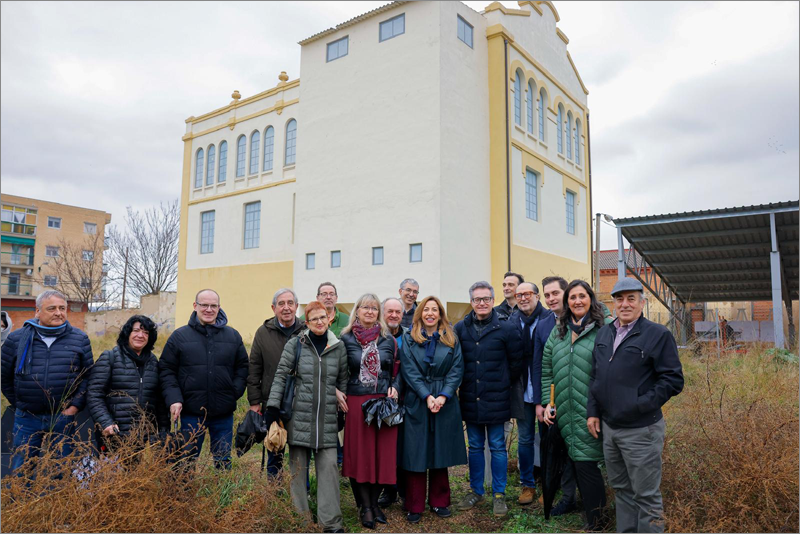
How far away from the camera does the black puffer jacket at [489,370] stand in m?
5.37

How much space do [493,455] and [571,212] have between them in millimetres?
19687

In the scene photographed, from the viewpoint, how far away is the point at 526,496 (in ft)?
18.2

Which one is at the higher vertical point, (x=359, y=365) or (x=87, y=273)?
(x=87, y=273)

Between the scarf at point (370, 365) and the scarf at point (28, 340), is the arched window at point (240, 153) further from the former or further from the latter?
the scarf at point (370, 365)

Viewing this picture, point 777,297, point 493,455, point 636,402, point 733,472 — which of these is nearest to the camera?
point 636,402

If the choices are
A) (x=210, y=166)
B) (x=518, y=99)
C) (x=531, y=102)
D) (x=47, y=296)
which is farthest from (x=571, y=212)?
(x=47, y=296)

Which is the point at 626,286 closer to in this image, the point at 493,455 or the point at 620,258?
the point at 493,455

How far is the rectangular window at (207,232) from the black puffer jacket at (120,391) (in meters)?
21.5

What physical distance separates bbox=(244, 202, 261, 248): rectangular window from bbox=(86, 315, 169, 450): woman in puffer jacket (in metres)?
18.8

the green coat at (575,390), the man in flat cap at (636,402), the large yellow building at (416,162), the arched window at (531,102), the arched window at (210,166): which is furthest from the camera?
the arched window at (210,166)

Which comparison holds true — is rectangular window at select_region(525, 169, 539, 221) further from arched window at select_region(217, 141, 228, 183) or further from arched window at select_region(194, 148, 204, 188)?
arched window at select_region(194, 148, 204, 188)

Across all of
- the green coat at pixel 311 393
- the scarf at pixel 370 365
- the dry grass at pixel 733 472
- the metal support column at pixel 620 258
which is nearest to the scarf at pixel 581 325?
the dry grass at pixel 733 472

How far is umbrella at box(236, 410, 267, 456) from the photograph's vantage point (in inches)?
195

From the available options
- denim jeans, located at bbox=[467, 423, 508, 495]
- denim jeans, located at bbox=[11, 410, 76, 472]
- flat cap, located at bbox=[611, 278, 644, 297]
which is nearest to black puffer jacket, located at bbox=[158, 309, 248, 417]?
denim jeans, located at bbox=[11, 410, 76, 472]
